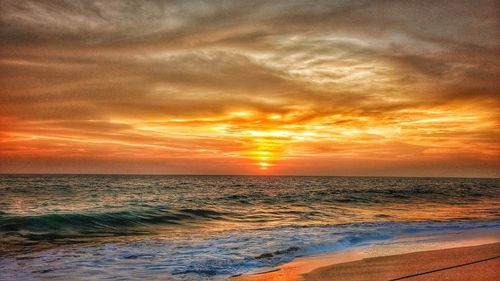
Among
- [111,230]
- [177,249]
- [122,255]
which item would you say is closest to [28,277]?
[122,255]

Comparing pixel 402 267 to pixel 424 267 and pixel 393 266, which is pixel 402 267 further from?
pixel 424 267

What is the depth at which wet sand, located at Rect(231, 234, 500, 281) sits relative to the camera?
6.54m

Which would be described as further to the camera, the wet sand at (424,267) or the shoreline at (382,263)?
the shoreline at (382,263)

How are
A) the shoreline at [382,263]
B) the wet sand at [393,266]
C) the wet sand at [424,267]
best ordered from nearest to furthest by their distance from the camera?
the wet sand at [424,267]
the wet sand at [393,266]
the shoreline at [382,263]

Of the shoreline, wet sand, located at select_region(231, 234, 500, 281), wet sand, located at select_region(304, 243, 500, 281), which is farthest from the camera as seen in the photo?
the shoreline

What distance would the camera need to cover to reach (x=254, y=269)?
27.5 feet

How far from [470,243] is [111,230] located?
1338 cm

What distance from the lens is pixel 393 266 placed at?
756cm

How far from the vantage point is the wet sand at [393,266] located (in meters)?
6.54

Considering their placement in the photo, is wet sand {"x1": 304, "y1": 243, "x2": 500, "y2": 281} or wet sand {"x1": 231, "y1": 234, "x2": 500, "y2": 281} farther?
wet sand {"x1": 231, "y1": 234, "x2": 500, "y2": 281}

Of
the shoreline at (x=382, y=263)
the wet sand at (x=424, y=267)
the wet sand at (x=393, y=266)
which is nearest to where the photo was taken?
the wet sand at (x=424, y=267)

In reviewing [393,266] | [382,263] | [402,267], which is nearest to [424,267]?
[402,267]

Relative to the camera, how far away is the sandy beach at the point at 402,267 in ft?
21.3

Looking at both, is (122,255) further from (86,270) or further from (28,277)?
(28,277)
